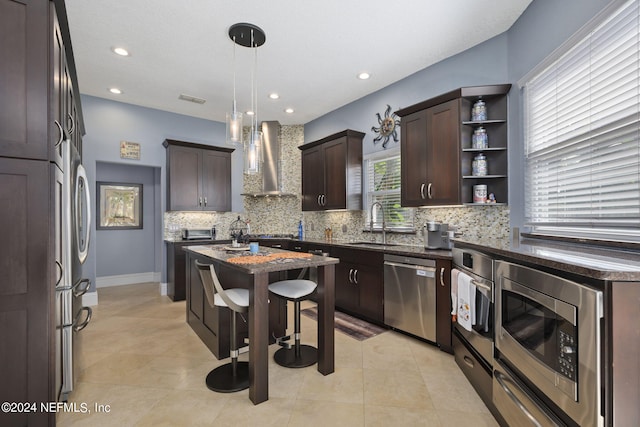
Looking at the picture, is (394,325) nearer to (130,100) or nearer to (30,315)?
(30,315)

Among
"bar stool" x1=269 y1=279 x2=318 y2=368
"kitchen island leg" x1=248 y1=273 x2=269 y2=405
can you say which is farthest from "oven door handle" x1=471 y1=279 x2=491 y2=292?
"kitchen island leg" x1=248 y1=273 x2=269 y2=405

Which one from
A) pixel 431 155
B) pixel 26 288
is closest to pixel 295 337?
pixel 26 288

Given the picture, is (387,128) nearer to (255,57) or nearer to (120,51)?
(255,57)

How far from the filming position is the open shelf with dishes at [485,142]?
294cm

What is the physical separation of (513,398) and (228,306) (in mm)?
1815

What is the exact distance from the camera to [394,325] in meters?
3.28

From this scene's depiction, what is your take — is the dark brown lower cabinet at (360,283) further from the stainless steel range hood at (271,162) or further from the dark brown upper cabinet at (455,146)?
the stainless steel range hood at (271,162)

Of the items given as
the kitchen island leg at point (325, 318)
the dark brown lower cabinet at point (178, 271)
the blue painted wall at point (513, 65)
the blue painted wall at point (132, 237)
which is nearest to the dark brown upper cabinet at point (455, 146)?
the blue painted wall at point (513, 65)

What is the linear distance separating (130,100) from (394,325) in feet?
16.5

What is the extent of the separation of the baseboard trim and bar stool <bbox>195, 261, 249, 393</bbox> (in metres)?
4.35

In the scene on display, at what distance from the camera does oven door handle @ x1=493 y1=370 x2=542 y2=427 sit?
144 cm

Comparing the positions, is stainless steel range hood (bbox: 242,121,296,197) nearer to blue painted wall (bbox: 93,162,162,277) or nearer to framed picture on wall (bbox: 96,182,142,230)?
blue painted wall (bbox: 93,162,162,277)

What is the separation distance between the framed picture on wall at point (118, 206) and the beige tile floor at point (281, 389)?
2902 millimetres

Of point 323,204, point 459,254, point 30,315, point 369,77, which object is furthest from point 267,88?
point 30,315
